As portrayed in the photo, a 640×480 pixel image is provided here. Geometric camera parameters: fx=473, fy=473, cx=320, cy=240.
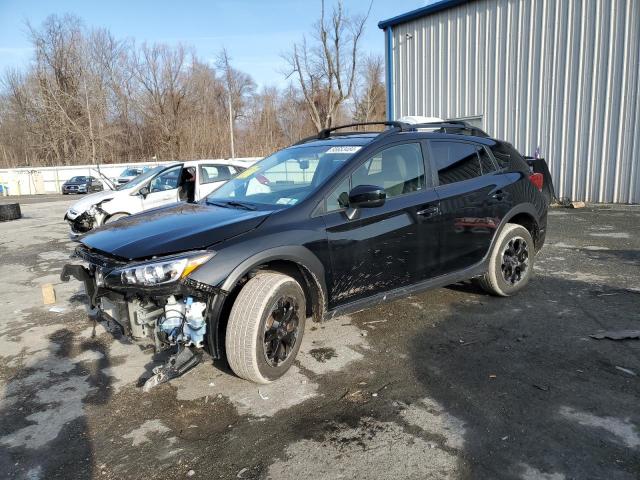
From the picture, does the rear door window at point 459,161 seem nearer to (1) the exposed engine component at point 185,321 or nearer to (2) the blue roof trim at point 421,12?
(1) the exposed engine component at point 185,321

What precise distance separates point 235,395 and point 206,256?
98cm

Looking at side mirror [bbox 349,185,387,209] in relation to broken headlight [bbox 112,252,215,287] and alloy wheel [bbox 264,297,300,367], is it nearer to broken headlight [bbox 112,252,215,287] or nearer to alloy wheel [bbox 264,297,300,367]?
alloy wheel [bbox 264,297,300,367]

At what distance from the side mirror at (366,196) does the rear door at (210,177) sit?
6241 mm

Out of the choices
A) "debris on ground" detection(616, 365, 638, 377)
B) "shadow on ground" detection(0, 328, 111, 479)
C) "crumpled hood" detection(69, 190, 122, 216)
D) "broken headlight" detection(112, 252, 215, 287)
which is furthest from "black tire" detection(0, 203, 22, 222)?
"debris on ground" detection(616, 365, 638, 377)

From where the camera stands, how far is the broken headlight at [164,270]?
292 centimetres

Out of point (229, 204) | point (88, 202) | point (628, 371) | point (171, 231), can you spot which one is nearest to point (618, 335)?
point (628, 371)

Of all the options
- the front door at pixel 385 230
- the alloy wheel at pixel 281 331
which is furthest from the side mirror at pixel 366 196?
the alloy wheel at pixel 281 331

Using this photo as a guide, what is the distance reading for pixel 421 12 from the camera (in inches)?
566

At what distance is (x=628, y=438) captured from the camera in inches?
99.6

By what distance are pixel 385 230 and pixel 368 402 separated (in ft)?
4.45

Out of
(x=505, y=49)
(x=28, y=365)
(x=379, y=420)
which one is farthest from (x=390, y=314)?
(x=505, y=49)

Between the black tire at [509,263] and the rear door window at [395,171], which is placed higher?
the rear door window at [395,171]

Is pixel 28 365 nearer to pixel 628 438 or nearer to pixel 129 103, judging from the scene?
pixel 628 438

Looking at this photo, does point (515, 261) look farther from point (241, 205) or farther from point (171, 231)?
point (171, 231)
